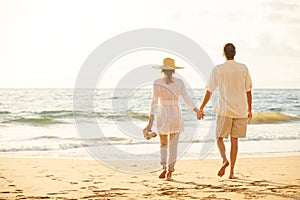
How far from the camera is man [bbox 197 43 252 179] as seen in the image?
217 inches

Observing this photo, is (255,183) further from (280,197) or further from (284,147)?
(284,147)

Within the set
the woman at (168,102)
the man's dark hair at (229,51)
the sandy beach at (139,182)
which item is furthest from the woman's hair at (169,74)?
the sandy beach at (139,182)

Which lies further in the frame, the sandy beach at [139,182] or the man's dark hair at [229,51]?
the man's dark hair at [229,51]

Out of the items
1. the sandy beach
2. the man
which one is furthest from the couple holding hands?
the sandy beach

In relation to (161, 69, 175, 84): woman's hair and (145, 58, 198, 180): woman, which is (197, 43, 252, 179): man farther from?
(161, 69, 175, 84): woman's hair

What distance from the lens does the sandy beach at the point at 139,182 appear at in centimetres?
475

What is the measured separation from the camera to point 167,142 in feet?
18.9

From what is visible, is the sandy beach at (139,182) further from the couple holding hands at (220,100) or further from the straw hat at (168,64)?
the straw hat at (168,64)

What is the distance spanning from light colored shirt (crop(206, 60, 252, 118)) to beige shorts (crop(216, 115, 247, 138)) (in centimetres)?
6

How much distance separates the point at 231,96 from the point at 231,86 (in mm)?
126

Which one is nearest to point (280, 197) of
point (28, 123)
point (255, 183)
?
Result: point (255, 183)

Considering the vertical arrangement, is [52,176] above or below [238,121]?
below

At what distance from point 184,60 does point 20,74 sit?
2221 centimetres

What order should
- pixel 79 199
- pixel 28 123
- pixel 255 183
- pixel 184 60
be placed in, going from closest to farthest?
pixel 79 199 < pixel 255 183 < pixel 184 60 < pixel 28 123
